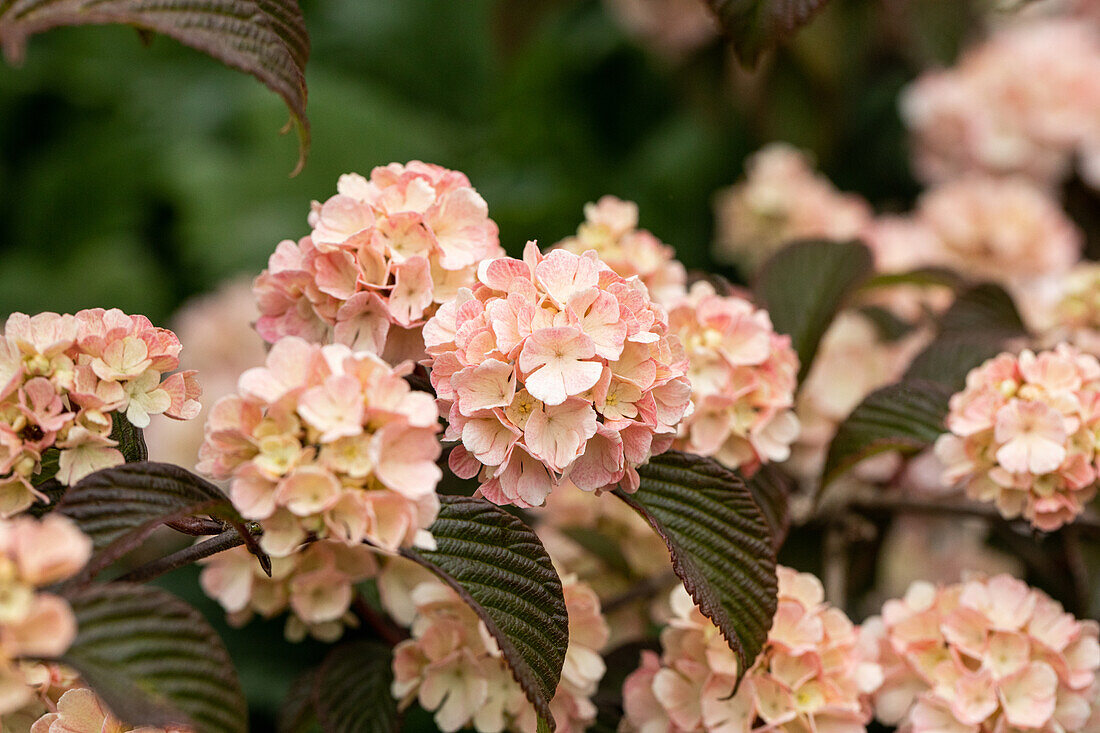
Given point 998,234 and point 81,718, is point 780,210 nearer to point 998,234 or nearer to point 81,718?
point 998,234

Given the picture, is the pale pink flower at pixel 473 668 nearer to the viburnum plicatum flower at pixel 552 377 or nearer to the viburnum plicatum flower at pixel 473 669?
the viburnum plicatum flower at pixel 473 669

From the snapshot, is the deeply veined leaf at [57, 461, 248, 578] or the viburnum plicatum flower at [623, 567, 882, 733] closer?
the deeply veined leaf at [57, 461, 248, 578]

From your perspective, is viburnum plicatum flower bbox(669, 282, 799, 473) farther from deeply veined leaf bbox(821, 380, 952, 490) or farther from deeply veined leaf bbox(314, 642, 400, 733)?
deeply veined leaf bbox(314, 642, 400, 733)

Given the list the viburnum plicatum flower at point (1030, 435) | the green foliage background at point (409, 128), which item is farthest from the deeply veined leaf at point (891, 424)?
the green foliage background at point (409, 128)

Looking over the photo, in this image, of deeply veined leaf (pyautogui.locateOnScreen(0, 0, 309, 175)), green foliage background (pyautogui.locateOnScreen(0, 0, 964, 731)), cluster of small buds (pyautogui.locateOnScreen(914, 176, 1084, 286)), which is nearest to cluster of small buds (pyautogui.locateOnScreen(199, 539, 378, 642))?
deeply veined leaf (pyautogui.locateOnScreen(0, 0, 309, 175))

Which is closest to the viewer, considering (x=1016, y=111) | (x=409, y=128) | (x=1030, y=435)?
(x=1030, y=435)

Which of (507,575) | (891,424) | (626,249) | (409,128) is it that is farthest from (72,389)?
(409,128)
